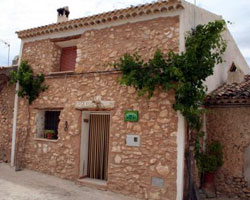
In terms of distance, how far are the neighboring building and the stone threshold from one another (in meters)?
3.16

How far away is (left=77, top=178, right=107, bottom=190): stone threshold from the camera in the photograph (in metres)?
6.30

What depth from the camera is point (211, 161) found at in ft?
20.6

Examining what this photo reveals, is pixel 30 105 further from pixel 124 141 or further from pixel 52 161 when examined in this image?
pixel 124 141

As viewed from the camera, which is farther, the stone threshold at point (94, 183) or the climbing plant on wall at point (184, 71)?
the stone threshold at point (94, 183)

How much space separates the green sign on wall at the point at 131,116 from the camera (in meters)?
5.92

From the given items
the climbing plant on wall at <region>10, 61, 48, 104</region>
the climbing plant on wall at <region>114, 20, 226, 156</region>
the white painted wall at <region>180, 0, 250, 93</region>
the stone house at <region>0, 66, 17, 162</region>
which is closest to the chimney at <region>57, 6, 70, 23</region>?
the climbing plant on wall at <region>10, 61, 48, 104</region>

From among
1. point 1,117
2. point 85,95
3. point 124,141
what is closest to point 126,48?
point 85,95

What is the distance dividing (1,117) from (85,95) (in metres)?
4.21

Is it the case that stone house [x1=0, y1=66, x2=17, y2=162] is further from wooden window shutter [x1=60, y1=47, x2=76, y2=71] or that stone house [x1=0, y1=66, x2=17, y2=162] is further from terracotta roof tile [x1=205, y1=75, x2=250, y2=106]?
terracotta roof tile [x1=205, y1=75, x2=250, y2=106]

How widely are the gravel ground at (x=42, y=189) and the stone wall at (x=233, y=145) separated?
2.83m

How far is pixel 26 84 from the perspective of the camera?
25.7 feet

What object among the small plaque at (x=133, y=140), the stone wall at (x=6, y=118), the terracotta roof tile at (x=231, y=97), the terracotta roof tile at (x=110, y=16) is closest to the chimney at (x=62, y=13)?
the terracotta roof tile at (x=110, y=16)

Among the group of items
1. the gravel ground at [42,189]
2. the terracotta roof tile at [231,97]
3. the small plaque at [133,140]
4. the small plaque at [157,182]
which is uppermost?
the terracotta roof tile at [231,97]

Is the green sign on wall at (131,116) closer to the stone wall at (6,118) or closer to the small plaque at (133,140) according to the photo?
the small plaque at (133,140)
